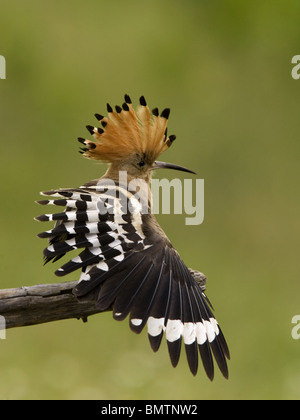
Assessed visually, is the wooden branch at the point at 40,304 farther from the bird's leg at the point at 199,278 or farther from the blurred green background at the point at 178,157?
the blurred green background at the point at 178,157

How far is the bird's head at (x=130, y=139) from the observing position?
11.9 feet

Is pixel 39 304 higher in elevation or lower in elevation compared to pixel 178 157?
lower

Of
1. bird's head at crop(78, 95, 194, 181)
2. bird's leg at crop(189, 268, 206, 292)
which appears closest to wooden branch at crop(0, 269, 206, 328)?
bird's leg at crop(189, 268, 206, 292)

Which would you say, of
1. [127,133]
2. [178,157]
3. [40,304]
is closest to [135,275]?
[40,304]

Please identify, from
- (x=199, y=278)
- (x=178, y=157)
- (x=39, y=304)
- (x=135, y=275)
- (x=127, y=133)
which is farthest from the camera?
(x=178, y=157)

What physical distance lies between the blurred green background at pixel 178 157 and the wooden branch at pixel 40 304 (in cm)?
126

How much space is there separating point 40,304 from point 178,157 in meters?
3.29

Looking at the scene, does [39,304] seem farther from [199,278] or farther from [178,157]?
[178,157]

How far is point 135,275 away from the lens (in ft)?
10.2

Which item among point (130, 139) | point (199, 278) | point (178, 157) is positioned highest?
point (130, 139)

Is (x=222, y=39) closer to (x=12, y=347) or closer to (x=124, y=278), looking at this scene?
(x=12, y=347)

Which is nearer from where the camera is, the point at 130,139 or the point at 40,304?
the point at 40,304

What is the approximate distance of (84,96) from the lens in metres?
6.78

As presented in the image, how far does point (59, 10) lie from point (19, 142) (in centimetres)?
121
